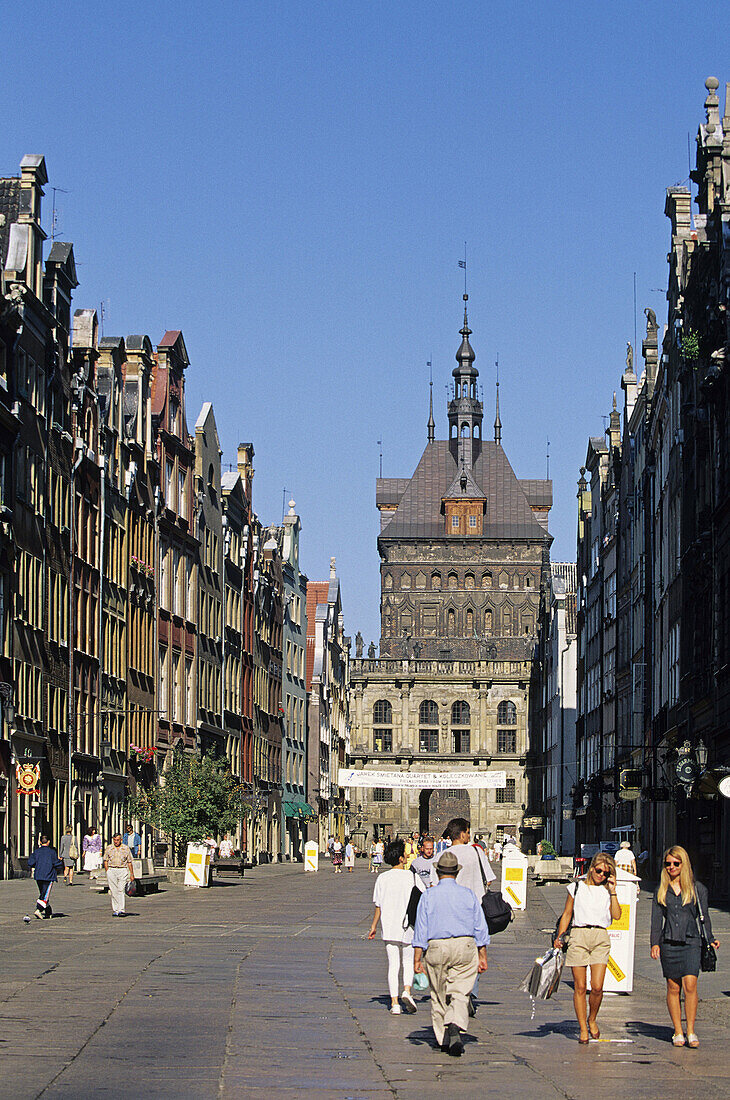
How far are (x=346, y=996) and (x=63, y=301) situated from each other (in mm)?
38797

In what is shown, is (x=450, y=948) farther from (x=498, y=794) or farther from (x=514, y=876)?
(x=498, y=794)

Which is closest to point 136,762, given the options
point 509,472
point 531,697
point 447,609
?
point 531,697

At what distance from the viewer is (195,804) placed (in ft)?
175

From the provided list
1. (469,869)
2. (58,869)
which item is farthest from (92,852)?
(469,869)

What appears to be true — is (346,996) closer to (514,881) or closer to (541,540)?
(514,881)

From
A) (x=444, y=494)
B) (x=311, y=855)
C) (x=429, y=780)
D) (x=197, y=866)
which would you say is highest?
(x=444, y=494)

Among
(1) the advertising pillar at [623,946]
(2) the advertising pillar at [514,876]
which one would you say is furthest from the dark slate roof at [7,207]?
(1) the advertising pillar at [623,946]

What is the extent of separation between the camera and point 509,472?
182 meters

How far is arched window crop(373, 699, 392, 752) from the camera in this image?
485 ft

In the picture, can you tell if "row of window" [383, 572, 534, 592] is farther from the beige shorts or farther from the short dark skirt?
the short dark skirt

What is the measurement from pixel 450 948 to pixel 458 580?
15579cm

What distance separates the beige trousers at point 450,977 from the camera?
15.0m

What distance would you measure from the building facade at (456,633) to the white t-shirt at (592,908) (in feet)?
372

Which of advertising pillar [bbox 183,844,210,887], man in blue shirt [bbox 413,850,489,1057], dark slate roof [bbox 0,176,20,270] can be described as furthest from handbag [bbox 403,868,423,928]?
dark slate roof [bbox 0,176,20,270]
